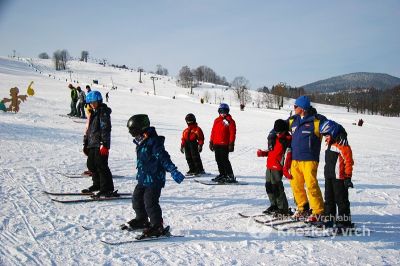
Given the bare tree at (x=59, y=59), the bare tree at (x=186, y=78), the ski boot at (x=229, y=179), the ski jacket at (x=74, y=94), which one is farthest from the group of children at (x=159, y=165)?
the bare tree at (x=59, y=59)

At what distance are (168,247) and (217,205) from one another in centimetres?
234

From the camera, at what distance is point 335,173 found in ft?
18.1

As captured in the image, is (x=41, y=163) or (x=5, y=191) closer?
(x=5, y=191)

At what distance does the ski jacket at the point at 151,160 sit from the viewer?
4914mm

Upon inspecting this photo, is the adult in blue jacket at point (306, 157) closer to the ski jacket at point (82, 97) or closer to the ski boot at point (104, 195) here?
the ski boot at point (104, 195)

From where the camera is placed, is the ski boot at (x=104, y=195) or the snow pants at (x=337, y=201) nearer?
the snow pants at (x=337, y=201)

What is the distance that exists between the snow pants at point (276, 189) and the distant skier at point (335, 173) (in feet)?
2.40

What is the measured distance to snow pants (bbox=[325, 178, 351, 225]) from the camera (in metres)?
5.45

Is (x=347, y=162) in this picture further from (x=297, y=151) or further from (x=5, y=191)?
(x=5, y=191)

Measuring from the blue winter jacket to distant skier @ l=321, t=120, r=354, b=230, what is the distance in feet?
0.57

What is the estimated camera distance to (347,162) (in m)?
5.31

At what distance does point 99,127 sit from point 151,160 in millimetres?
2309

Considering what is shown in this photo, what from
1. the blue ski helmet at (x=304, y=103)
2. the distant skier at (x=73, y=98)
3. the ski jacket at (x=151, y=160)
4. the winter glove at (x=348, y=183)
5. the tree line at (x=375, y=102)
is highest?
the tree line at (x=375, y=102)

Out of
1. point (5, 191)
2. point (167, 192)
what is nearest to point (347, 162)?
point (167, 192)
